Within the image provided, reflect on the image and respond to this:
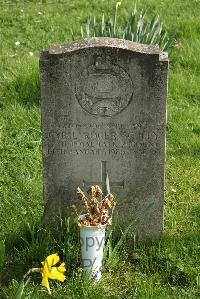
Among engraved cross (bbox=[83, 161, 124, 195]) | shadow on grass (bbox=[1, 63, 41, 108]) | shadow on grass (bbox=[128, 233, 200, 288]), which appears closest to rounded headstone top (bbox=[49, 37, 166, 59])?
engraved cross (bbox=[83, 161, 124, 195])

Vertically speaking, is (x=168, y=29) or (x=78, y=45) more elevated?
(x=168, y=29)

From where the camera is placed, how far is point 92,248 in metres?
3.64

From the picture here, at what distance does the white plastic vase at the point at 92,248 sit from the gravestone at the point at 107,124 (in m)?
0.43

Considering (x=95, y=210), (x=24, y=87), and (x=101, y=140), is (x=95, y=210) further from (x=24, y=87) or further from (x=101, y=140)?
(x=24, y=87)

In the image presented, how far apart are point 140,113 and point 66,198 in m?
0.75

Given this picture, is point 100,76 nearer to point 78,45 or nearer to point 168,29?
point 78,45

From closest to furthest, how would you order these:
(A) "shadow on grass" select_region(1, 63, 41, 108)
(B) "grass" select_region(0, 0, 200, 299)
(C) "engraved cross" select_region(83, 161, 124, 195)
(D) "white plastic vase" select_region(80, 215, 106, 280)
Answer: (D) "white plastic vase" select_region(80, 215, 106, 280) < (B) "grass" select_region(0, 0, 200, 299) < (C) "engraved cross" select_region(83, 161, 124, 195) < (A) "shadow on grass" select_region(1, 63, 41, 108)

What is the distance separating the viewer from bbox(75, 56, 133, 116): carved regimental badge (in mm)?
3664

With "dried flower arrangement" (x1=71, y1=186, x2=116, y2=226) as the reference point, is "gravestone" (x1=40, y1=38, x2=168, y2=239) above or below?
above

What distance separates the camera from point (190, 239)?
13.7 feet

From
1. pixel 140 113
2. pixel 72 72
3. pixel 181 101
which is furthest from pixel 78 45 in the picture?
pixel 181 101

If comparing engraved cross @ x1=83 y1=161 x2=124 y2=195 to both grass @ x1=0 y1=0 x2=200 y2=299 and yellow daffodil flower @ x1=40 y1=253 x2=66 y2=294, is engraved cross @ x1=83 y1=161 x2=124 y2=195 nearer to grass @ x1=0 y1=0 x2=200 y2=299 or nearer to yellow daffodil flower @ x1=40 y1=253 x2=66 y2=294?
grass @ x1=0 y1=0 x2=200 y2=299

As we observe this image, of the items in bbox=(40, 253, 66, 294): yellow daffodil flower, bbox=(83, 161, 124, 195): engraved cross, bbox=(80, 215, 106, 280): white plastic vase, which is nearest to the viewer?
bbox=(40, 253, 66, 294): yellow daffodil flower

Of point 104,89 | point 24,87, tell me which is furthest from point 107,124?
point 24,87
